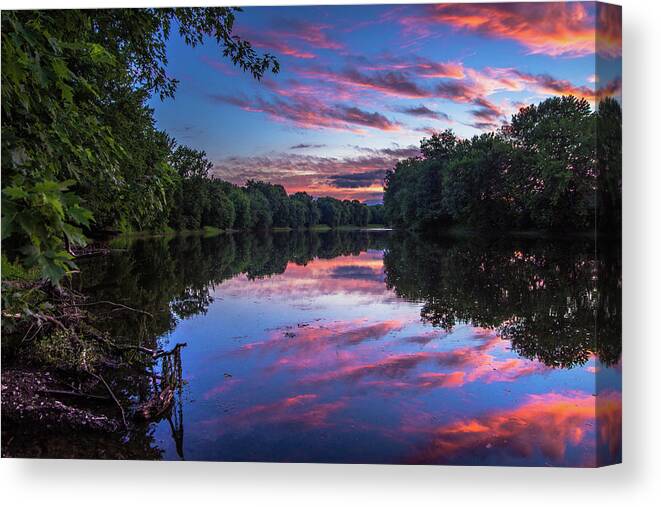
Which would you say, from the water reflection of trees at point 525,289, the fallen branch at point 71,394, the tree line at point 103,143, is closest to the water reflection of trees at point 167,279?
the fallen branch at point 71,394

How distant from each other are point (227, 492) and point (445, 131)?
4.54m

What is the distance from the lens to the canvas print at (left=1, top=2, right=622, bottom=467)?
4.77 metres

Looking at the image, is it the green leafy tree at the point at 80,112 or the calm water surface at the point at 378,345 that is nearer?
the green leafy tree at the point at 80,112

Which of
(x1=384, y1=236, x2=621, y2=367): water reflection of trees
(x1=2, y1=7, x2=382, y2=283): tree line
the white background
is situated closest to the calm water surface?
(x1=384, y1=236, x2=621, y2=367): water reflection of trees

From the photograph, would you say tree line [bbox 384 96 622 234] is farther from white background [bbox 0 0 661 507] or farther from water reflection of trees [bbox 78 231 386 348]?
water reflection of trees [bbox 78 231 386 348]

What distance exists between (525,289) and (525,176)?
18.0ft

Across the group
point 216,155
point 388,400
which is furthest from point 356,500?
point 216,155

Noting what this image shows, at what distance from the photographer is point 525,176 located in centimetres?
675

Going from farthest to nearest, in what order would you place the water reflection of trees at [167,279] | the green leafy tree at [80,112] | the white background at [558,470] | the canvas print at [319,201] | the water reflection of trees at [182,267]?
1. the water reflection of trees at [182,267]
2. the water reflection of trees at [167,279]
3. the canvas print at [319,201]
4. the white background at [558,470]
5. the green leafy tree at [80,112]

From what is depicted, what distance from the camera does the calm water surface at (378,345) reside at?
500cm

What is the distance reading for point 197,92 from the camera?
579 cm

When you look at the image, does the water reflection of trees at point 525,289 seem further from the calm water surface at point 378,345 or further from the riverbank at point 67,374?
the riverbank at point 67,374

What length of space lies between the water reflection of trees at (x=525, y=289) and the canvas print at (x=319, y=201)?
0.06 m

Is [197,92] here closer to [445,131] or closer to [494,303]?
[445,131]
